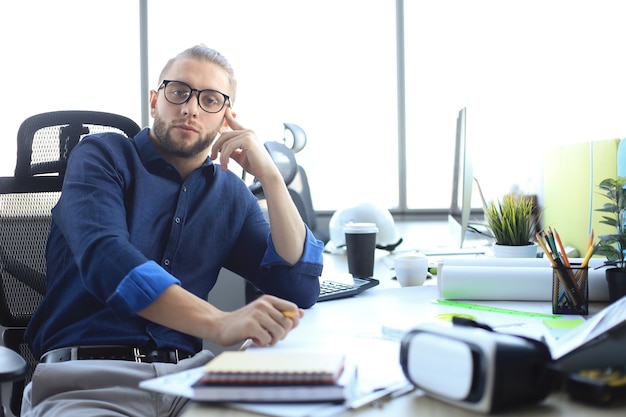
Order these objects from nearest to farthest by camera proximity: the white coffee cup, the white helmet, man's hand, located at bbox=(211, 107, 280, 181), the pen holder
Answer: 1. the pen holder
2. man's hand, located at bbox=(211, 107, 280, 181)
3. the white coffee cup
4. the white helmet

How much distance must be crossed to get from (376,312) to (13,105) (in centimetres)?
312

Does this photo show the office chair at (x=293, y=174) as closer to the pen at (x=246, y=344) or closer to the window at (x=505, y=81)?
the window at (x=505, y=81)

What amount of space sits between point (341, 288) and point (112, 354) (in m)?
0.54

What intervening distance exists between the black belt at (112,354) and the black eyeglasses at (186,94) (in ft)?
1.79

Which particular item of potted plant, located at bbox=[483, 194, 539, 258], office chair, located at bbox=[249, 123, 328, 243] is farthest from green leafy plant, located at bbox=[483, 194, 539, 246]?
office chair, located at bbox=[249, 123, 328, 243]

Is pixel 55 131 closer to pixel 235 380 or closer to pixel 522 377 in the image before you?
pixel 235 380

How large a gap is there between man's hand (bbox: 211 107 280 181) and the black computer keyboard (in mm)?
303

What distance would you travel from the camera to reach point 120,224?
3.84 ft

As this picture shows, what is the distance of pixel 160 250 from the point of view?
4.46 feet

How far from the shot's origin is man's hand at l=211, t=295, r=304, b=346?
952mm

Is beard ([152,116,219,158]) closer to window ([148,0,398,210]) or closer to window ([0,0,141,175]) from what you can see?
window ([148,0,398,210])

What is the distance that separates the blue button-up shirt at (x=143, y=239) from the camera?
1176mm

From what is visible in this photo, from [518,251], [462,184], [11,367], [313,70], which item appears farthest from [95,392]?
[313,70]

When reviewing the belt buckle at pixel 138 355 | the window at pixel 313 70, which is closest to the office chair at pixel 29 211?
the belt buckle at pixel 138 355
